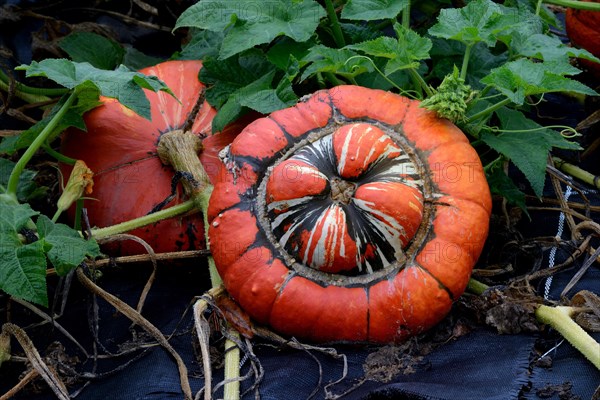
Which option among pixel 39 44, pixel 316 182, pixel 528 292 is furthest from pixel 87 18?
pixel 528 292

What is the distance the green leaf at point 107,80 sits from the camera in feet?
5.99

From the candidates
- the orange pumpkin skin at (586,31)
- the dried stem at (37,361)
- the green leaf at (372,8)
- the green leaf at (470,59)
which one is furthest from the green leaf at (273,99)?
the orange pumpkin skin at (586,31)

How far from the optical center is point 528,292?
188 cm

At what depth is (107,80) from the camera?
1871 millimetres

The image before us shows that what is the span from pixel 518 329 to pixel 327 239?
50 centimetres

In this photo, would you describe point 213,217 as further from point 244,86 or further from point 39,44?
point 39,44

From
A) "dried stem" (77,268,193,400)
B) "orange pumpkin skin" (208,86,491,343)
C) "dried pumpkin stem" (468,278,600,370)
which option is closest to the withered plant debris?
"orange pumpkin skin" (208,86,491,343)

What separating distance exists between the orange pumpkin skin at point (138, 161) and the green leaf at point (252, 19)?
0.81ft

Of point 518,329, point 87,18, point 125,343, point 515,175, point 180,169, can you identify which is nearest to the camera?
point 518,329

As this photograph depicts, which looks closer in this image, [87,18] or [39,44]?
[39,44]

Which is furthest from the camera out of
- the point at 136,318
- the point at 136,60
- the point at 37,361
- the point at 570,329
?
the point at 136,60

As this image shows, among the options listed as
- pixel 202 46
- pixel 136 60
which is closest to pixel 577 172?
pixel 202 46

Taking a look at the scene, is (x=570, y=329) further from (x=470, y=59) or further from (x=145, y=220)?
(x=145, y=220)

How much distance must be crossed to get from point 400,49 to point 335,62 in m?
0.18
